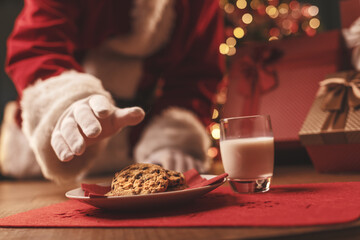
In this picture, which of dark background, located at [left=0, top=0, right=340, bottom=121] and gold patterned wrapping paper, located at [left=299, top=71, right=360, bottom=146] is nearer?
gold patterned wrapping paper, located at [left=299, top=71, right=360, bottom=146]

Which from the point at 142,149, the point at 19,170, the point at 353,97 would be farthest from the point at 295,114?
the point at 19,170

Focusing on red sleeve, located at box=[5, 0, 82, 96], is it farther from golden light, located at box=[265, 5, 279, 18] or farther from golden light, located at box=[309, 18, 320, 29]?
golden light, located at box=[309, 18, 320, 29]

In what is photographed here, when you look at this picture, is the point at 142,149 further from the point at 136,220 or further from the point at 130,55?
the point at 136,220

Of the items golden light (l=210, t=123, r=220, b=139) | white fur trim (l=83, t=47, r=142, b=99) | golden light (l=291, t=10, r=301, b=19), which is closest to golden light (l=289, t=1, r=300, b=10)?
golden light (l=291, t=10, r=301, b=19)

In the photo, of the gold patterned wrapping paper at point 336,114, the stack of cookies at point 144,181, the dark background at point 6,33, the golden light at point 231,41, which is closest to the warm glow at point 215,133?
the golden light at point 231,41

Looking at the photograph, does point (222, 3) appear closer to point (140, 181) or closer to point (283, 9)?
point (283, 9)
